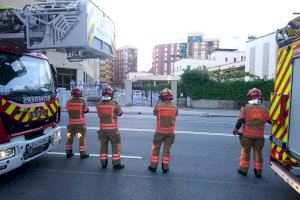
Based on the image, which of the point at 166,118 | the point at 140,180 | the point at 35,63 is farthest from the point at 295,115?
the point at 35,63

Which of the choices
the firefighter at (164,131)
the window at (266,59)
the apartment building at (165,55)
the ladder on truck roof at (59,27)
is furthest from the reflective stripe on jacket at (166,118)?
the apartment building at (165,55)

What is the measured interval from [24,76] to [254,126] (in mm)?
4623

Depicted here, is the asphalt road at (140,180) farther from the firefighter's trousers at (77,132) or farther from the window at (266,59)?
the window at (266,59)

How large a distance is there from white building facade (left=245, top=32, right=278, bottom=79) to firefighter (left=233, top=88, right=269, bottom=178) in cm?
3483

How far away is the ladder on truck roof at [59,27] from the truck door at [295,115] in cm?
385

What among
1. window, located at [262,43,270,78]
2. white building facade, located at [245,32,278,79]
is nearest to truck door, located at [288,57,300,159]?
white building facade, located at [245,32,278,79]

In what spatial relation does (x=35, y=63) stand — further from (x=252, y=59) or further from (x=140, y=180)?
(x=252, y=59)

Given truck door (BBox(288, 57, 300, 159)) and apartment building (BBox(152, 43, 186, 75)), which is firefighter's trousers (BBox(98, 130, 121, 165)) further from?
apartment building (BBox(152, 43, 186, 75))

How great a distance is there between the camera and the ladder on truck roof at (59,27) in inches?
248

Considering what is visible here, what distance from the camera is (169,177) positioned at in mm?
6273

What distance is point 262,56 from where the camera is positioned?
43.0 m

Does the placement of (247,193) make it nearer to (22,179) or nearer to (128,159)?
(128,159)

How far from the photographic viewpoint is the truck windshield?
5.61 metres

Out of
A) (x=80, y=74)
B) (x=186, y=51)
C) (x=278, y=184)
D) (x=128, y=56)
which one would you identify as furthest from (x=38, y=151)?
(x=128, y=56)
